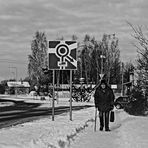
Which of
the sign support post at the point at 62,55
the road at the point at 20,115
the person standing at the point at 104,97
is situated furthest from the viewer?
the road at the point at 20,115

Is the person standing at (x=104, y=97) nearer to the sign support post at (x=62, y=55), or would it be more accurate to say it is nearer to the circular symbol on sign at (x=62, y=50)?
the sign support post at (x=62, y=55)

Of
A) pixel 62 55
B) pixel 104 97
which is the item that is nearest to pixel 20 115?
pixel 62 55

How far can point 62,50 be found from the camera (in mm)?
15508

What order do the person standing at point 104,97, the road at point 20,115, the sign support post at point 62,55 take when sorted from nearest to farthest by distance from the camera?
the person standing at point 104,97 < the sign support post at point 62,55 < the road at point 20,115

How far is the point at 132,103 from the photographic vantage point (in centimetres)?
2462

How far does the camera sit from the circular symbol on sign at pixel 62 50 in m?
15.4

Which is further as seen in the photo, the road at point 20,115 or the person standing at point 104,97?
the road at point 20,115

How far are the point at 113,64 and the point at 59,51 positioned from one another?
65.1m

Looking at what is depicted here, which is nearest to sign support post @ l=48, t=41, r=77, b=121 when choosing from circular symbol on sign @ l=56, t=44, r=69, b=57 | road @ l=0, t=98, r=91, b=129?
circular symbol on sign @ l=56, t=44, r=69, b=57

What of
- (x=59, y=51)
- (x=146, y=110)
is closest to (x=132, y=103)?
(x=146, y=110)

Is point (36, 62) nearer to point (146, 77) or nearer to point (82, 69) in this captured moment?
point (82, 69)

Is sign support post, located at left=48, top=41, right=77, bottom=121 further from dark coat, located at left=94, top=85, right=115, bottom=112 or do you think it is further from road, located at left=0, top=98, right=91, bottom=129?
road, located at left=0, top=98, right=91, bottom=129

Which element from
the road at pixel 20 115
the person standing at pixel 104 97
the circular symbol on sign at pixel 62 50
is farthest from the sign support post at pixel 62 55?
the road at pixel 20 115

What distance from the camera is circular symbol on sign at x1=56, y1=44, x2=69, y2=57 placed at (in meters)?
15.4
